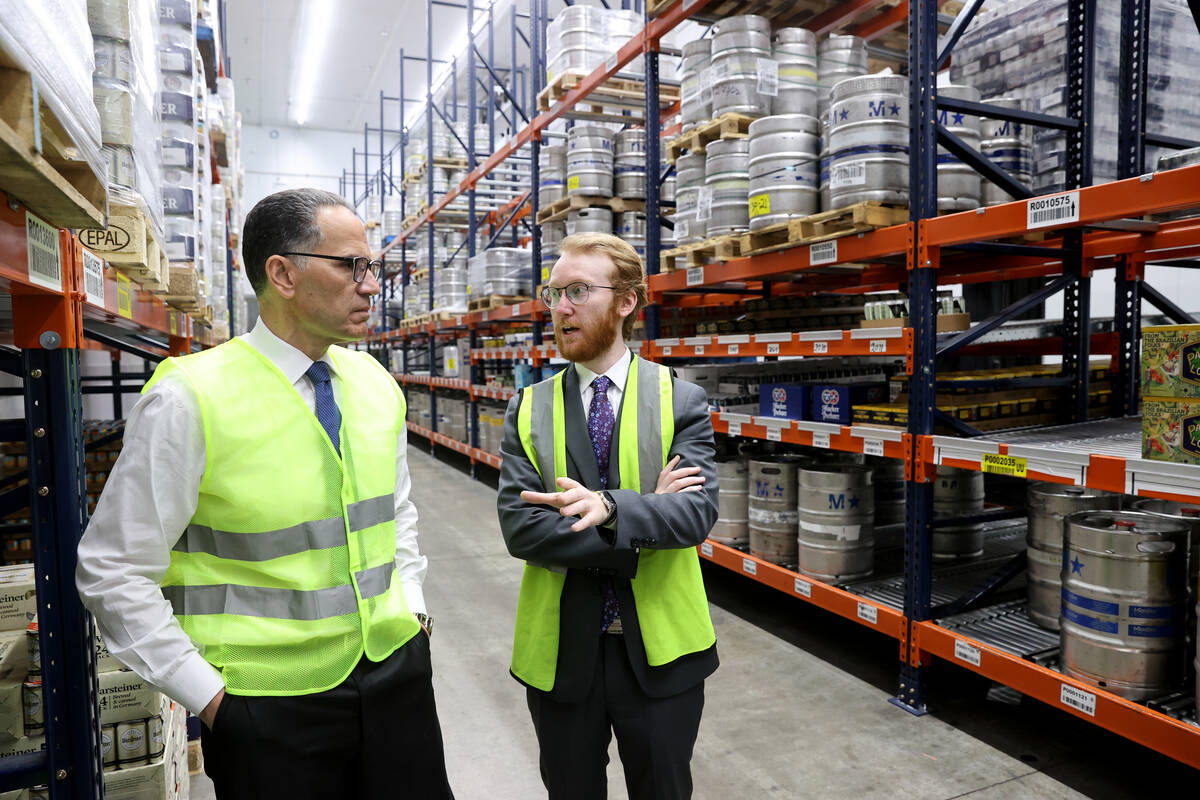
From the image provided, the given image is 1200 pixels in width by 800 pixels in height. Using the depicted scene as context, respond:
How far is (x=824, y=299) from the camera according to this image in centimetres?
508

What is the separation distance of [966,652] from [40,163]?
12.0ft

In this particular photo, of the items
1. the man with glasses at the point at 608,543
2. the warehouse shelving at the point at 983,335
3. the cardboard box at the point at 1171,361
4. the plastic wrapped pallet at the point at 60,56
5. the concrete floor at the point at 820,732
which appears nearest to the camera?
the plastic wrapped pallet at the point at 60,56

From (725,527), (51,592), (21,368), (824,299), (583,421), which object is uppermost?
(824,299)

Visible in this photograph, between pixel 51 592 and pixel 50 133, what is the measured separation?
1004 millimetres

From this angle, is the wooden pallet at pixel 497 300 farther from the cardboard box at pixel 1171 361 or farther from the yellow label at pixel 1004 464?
the cardboard box at pixel 1171 361

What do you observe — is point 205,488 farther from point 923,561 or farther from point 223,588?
point 923,561

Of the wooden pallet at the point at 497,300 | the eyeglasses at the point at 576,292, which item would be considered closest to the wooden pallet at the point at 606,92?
the wooden pallet at the point at 497,300

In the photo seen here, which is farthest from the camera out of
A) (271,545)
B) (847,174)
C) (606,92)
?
(606,92)

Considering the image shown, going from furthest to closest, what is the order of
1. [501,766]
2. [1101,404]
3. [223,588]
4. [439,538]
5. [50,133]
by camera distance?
[439,538] < [1101,404] < [501,766] < [223,588] < [50,133]

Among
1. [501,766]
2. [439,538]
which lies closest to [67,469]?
[501,766]

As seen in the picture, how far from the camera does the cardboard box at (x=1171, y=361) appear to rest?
268 cm

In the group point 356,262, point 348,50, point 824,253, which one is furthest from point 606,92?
point 348,50

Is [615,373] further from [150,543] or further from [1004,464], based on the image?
[1004,464]

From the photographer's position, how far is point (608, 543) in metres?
1.90
